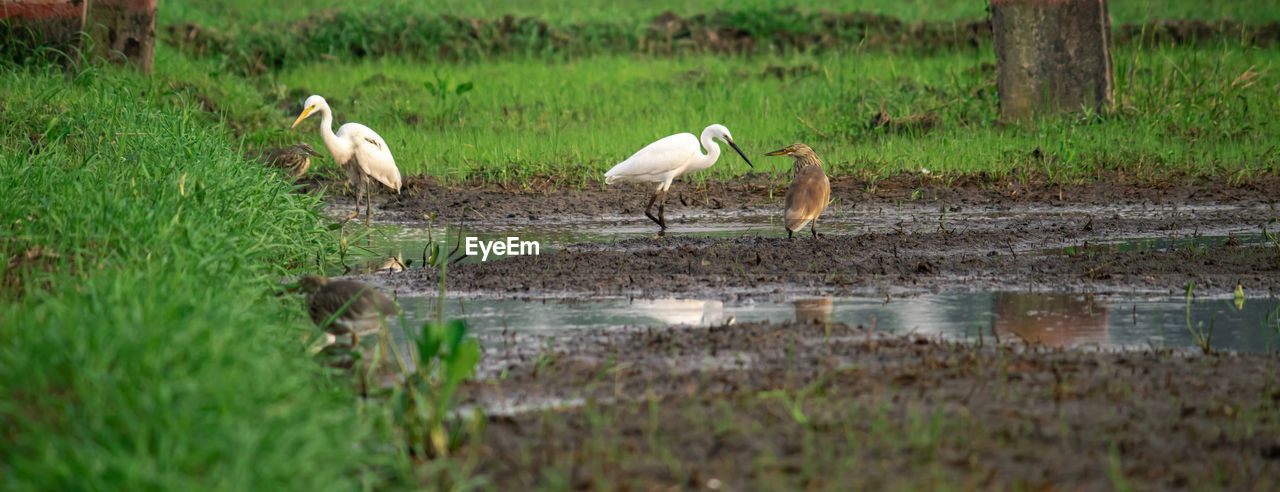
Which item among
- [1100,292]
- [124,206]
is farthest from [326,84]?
[1100,292]

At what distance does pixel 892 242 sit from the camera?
26.3 feet

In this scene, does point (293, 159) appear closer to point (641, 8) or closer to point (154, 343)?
point (154, 343)

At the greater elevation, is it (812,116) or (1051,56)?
(1051,56)

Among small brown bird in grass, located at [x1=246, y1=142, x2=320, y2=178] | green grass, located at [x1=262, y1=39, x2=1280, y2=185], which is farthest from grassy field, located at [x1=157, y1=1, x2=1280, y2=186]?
small brown bird in grass, located at [x1=246, y1=142, x2=320, y2=178]

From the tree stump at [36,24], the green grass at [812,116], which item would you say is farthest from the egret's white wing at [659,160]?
the tree stump at [36,24]

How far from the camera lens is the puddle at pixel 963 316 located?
5574mm

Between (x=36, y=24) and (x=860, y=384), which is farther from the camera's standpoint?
(x=36, y=24)

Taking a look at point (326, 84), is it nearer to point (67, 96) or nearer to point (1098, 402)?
point (67, 96)

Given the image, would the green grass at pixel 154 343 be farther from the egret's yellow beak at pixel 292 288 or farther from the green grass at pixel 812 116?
the green grass at pixel 812 116

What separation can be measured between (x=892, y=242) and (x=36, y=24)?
29.7 feet

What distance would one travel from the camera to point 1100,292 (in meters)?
6.62

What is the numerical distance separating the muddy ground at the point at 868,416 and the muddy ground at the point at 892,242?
160cm

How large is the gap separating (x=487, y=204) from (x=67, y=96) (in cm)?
354

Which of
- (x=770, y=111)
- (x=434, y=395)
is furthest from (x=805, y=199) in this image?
(x=770, y=111)
